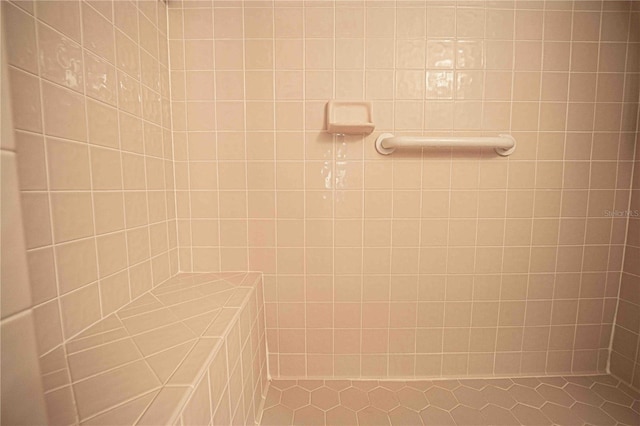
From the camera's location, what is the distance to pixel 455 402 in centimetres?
90

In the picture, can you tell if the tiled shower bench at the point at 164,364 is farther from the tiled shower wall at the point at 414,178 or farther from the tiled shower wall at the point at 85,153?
the tiled shower wall at the point at 414,178

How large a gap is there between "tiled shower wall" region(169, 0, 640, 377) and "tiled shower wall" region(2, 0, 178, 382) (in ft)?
0.58

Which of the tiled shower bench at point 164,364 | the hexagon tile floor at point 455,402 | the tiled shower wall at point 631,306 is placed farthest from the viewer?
the tiled shower wall at point 631,306

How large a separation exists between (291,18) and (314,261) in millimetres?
936

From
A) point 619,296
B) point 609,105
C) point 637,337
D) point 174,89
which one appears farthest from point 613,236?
point 174,89

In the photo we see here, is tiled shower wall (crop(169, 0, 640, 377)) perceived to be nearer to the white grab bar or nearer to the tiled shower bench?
the white grab bar

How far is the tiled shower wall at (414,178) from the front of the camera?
2.98 ft

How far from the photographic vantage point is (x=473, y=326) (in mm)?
1008

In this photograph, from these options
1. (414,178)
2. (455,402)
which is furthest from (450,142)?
(455,402)

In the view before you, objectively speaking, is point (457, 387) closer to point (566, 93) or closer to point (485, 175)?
point (485, 175)

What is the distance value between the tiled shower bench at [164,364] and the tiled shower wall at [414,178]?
266 mm

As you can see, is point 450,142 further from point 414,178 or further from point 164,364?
point 164,364

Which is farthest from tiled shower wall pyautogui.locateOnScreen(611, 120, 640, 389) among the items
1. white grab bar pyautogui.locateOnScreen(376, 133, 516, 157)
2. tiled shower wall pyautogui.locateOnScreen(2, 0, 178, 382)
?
tiled shower wall pyautogui.locateOnScreen(2, 0, 178, 382)

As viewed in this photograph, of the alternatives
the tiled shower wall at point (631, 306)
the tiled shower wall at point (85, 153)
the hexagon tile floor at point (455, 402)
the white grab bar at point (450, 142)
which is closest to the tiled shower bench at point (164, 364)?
the tiled shower wall at point (85, 153)
